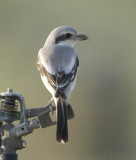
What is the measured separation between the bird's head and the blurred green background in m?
1.68

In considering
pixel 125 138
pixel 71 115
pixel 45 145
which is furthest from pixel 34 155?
pixel 71 115

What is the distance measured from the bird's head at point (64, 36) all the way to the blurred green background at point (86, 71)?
1682 millimetres

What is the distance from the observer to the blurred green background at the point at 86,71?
6.04 metres

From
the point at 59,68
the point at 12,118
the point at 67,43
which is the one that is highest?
the point at 67,43

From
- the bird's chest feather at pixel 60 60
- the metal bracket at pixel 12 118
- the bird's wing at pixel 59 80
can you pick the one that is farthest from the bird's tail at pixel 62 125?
the metal bracket at pixel 12 118

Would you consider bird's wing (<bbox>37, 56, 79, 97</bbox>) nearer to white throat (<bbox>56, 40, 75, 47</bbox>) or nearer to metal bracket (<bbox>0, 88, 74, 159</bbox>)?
white throat (<bbox>56, 40, 75, 47</bbox>)

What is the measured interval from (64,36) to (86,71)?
2801 millimetres

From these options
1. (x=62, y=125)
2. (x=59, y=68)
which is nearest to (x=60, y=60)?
(x=59, y=68)

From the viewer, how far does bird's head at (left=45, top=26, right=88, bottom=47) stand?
4.25 m

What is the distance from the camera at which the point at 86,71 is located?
705 cm

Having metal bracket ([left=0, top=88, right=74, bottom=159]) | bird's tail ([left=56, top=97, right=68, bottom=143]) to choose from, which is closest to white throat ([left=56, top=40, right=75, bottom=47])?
bird's tail ([left=56, top=97, right=68, bottom=143])

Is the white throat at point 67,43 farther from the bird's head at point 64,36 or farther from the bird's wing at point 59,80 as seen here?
the bird's wing at point 59,80

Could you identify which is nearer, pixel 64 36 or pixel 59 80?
pixel 59 80

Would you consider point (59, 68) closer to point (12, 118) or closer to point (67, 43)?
point (67, 43)
